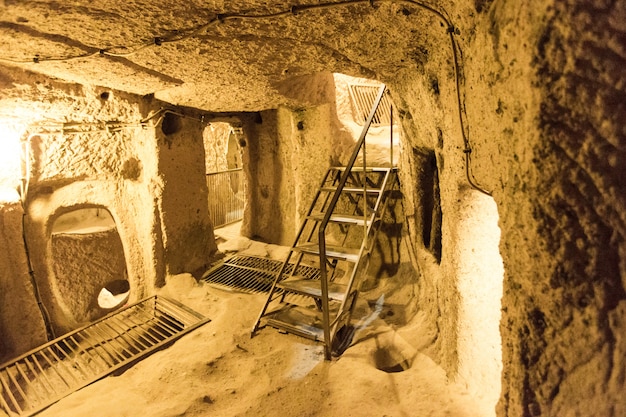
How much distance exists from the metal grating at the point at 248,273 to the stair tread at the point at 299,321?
0.88 m

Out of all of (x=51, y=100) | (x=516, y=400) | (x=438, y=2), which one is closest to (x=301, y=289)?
(x=516, y=400)

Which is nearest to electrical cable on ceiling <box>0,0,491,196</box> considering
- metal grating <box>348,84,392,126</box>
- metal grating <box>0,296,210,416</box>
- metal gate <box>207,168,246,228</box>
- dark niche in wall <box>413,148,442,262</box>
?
dark niche in wall <box>413,148,442,262</box>

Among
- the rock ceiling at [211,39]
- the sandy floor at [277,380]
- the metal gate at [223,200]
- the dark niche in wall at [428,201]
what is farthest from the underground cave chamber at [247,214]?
the metal gate at [223,200]

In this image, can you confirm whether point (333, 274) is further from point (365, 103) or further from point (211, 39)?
point (365, 103)

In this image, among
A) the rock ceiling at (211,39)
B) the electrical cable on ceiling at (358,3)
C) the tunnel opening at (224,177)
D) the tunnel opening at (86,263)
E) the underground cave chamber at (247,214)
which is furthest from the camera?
the tunnel opening at (224,177)

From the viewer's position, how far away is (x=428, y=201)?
348 cm

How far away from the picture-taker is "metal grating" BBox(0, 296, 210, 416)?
119 inches

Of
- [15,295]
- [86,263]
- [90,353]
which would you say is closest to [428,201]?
[90,353]

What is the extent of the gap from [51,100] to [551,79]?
4043 mm

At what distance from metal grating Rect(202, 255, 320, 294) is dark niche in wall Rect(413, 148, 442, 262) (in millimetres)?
1767

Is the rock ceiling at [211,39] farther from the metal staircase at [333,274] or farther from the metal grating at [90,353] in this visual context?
the metal grating at [90,353]

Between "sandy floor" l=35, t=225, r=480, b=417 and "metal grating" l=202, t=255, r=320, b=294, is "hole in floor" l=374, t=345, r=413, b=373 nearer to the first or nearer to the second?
"sandy floor" l=35, t=225, r=480, b=417

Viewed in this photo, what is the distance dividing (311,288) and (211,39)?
219cm

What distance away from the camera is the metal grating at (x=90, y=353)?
303cm
